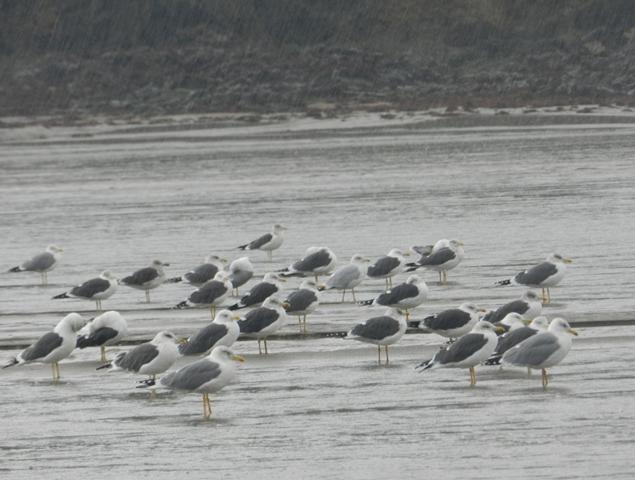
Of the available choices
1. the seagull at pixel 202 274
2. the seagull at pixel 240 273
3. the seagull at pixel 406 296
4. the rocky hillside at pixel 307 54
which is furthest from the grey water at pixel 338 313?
the rocky hillside at pixel 307 54

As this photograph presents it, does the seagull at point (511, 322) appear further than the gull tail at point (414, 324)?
No

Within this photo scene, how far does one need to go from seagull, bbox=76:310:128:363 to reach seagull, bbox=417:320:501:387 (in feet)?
10.4

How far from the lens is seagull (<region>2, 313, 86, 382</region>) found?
45.8 feet

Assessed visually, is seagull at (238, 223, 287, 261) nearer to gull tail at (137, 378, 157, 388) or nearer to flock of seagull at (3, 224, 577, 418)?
flock of seagull at (3, 224, 577, 418)

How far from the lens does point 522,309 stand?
14602 millimetres

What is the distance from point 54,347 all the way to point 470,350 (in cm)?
389

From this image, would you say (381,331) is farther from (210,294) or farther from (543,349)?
(210,294)

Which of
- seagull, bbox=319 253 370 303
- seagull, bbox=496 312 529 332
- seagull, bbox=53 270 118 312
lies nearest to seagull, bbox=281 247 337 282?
seagull, bbox=319 253 370 303

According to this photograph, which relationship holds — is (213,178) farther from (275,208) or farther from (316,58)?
(316,58)

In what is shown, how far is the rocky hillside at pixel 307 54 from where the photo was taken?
72250 mm

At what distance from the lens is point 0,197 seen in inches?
1451

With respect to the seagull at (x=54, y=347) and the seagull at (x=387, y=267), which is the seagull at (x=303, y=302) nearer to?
the seagull at (x=387, y=267)

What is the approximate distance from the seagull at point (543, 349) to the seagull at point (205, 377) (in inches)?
93.6

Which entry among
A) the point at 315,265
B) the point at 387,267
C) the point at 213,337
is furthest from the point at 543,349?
the point at 315,265
